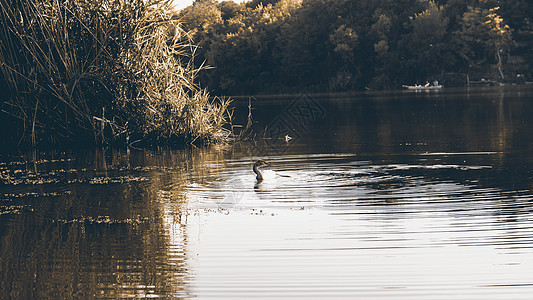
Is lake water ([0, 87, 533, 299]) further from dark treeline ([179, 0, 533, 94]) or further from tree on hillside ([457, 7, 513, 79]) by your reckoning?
tree on hillside ([457, 7, 513, 79])

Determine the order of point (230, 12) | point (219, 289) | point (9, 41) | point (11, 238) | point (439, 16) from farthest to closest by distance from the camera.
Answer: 1. point (230, 12)
2. point (439, 16)
3. point (9, 41)
4. point (11, 238)
5. point (219, 289)

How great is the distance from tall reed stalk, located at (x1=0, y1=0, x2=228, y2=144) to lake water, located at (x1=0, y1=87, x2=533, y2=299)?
→ 447 centimetres

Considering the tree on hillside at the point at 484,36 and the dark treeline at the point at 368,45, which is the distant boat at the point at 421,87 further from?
the tree on hillside at the point at 484,36

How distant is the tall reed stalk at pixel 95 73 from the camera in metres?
28.4

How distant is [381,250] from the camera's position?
10.5 meters

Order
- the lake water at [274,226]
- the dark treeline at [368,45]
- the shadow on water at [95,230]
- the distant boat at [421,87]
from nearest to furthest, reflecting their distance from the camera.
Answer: the lake water at [274,226], the shadow on water at [95,230], the distant boat at [421,87], the dark treeline at [368,45]

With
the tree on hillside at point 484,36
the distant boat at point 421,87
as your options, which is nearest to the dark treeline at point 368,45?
the tree on hillside at point 484,36

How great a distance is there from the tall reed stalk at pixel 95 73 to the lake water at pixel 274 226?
4.47 m

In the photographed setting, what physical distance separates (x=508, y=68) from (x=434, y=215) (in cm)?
10174

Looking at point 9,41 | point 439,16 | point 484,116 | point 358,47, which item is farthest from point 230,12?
point 9,41

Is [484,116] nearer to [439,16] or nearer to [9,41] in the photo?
[9,41]

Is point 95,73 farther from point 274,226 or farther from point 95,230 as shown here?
point 274,226

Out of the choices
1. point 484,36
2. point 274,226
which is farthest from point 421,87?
point 274,226

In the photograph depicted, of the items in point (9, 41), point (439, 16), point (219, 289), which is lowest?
point (219, 289)
